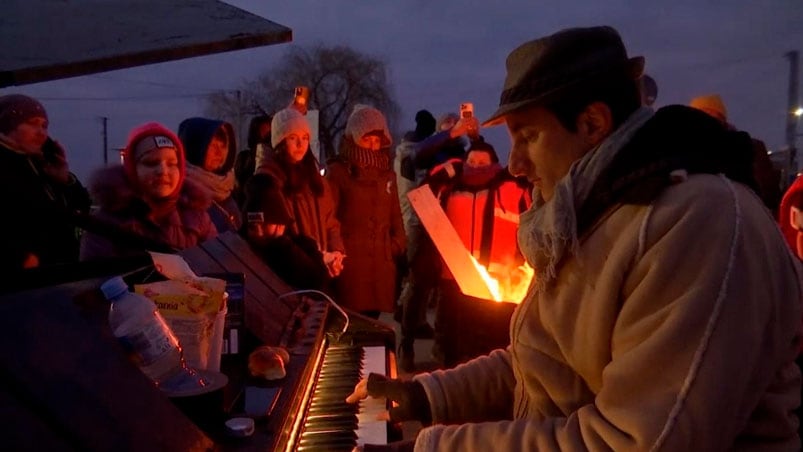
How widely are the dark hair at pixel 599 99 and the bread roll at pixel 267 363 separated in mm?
1326

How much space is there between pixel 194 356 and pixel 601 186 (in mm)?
1194

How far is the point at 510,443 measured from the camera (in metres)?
1.52

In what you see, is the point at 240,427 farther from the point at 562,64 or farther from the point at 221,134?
the point at 221,134

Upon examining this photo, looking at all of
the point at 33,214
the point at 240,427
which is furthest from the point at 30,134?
the point at 240,427

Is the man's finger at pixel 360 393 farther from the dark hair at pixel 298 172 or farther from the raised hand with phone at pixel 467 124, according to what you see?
the raised hand with phone at pixel 467 124

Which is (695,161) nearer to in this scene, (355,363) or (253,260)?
(355,363)

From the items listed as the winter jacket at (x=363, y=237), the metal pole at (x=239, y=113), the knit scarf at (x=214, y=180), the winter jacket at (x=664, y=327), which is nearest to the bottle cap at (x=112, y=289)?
the winter jacket at (x=664, y=327)

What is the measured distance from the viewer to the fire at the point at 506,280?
454 centimetres

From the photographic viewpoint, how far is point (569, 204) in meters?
1.54

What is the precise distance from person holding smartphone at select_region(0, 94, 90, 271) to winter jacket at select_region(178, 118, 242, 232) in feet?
2.52

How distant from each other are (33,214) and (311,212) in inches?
125

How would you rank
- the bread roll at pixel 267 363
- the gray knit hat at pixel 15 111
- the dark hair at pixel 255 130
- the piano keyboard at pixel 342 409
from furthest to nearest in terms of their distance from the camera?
the dark hair at pixel 255 130 → the gray knit hat at pixel 15 111 → the bread roll at pixel 267 363 → the piano keyboard at pixel 342 409

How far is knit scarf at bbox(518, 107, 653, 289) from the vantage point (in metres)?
1.54

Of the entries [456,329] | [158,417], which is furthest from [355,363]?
[456,329]
